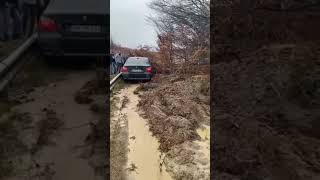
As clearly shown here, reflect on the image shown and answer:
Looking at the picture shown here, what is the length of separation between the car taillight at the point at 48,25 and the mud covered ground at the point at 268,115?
8.96ft

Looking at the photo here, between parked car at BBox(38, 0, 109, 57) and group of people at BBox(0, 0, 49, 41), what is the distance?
1259 millimetres

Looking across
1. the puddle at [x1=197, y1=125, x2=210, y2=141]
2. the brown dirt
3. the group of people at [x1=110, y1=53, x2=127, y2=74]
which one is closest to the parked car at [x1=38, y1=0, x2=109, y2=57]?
the group of people at [x1=110, y1=53, x2=127, y2=74]

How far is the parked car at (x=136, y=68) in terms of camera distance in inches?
227

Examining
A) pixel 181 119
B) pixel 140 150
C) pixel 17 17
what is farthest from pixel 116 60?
pixel 17 17

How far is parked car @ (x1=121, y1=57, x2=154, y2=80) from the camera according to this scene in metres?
5.77

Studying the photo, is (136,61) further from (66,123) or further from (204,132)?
(204,132)

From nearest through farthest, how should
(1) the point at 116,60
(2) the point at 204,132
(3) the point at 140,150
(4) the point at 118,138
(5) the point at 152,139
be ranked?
(1) the point at 116,60
(4) the point at 118,138
(3) the point at 140,150
(5) the point at 152,139
(2) the point at 204,132

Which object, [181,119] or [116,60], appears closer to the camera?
[116,60]

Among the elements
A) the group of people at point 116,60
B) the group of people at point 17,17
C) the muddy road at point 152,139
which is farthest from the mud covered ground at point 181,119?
the group of people at point 17,17

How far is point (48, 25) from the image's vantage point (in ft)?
19.0

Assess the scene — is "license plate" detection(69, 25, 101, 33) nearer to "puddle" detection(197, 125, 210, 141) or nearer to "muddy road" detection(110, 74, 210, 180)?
"muddy road" detection(110, 74, 210, 180)

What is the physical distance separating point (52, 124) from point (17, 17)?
9.84ft

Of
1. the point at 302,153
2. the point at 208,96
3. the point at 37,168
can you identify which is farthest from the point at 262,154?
the point at 37,168

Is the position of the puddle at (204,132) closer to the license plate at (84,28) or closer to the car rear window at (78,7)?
the license plate at (84,28)
